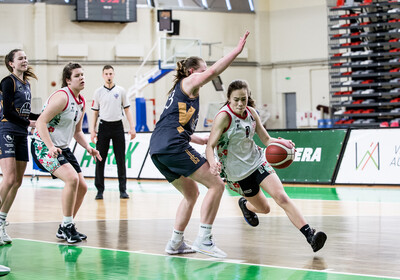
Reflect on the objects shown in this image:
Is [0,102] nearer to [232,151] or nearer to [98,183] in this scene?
[232,151]

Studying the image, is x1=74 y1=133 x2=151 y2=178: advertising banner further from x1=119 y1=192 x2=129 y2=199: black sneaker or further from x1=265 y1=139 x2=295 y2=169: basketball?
x1=265 y1=139 x2=295 y2=169: basketball

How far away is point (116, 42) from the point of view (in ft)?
99.8

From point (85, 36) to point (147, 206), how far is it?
66.1ft

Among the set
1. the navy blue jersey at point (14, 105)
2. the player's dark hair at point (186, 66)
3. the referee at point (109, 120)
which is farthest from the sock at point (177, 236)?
the referee at point (109, 120)

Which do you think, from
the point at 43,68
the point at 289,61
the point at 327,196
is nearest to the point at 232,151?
the point at 327,196

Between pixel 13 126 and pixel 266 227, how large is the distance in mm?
2999

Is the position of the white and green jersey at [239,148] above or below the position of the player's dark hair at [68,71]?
below

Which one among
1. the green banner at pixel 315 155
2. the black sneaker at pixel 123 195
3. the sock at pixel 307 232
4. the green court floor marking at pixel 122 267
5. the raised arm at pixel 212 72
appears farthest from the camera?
the green banner at pixel 315 155

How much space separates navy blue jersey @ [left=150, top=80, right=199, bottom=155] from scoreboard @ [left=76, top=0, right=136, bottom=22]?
2344 centimetres

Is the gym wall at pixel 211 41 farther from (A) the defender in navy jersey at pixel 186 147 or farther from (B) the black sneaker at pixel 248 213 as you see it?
(A) the defender in navy jersey at pixel 186 147

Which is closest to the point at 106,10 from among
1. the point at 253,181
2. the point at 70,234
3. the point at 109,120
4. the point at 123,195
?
the point at 109,120

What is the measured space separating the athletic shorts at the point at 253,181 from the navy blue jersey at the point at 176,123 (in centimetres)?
69

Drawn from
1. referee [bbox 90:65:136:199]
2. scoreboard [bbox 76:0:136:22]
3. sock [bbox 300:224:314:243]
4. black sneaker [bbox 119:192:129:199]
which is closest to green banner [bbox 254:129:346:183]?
black sneaker [bbox 119:192:129:199]

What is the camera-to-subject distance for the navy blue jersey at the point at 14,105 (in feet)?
23.8
